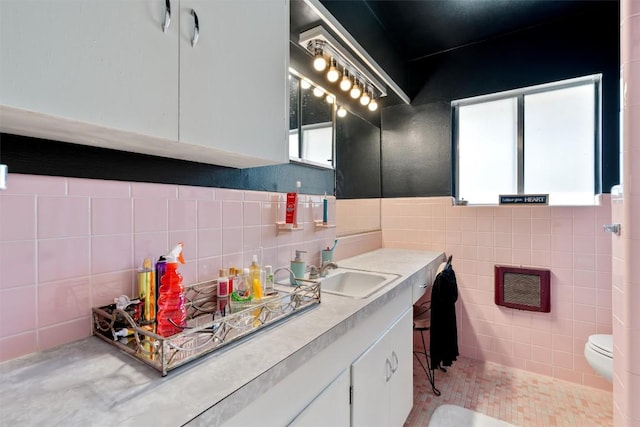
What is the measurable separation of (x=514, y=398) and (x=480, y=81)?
7.88ft

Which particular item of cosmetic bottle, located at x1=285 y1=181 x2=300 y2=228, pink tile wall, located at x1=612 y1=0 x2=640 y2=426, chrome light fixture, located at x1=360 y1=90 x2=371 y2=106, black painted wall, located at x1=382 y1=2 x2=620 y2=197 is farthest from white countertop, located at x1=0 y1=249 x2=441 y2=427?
black painted wall, located at x1=382 y1=2 x2=620 y2=197

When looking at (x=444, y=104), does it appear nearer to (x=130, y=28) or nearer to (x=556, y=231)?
(x=556, y=231)

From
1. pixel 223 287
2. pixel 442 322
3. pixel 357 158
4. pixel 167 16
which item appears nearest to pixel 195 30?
pixel 167 16

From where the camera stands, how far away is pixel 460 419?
69.8 inches

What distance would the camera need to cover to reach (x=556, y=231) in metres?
2.20

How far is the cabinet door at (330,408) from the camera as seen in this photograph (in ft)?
2.79

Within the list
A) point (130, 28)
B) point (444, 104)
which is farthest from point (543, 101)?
point (130, 28)

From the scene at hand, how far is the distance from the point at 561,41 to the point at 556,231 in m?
1.42

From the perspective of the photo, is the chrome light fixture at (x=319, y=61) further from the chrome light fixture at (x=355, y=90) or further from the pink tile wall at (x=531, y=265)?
the pink tile wall at (x=531, y=265)

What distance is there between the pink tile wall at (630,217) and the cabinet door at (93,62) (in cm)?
133

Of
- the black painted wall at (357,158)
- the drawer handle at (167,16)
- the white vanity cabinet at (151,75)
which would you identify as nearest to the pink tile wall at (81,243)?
the white vanity cabinet at (151,75)

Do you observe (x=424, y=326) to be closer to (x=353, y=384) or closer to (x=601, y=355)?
(x=601, y=355)

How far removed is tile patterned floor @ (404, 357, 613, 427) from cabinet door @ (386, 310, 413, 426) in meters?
0.28

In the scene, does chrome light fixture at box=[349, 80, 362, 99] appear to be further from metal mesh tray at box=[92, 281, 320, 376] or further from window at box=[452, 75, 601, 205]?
metal mesh tray at box=[92, 281, 320, 376]
